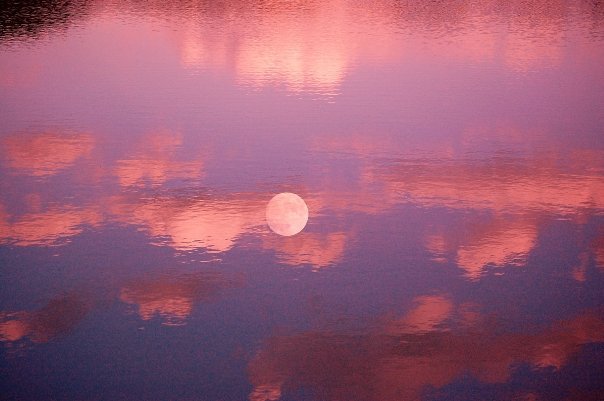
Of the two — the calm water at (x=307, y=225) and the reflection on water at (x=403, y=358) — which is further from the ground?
the calm water at (x=307, y=225)

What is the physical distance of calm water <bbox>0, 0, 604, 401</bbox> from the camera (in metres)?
6.68

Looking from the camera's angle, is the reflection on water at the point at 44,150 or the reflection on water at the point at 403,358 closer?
the reflection on water at the point at 403,358

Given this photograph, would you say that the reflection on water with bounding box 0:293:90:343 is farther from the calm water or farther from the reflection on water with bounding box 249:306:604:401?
the reflection on water with bounding box 249:306:604:401

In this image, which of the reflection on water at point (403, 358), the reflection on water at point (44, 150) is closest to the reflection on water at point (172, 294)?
the reflection on water at point (403, 358)

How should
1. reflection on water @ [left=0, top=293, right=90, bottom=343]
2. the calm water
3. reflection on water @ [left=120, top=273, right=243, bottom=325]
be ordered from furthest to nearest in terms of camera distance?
reflection on water @ [left=120, top=273, right=243, bottom=325]
reflection on water @ [left=0, top=293, right=90, bottom=343]
the calm water

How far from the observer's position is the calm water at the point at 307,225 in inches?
263

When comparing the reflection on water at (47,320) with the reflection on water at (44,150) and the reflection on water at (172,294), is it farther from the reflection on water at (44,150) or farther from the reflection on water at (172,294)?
the reflection on water at (44,150)

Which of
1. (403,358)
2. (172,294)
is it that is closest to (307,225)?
(172,294)

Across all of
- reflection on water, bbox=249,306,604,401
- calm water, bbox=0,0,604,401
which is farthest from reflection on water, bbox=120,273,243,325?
reflection on water, bbox=249,306,604,401

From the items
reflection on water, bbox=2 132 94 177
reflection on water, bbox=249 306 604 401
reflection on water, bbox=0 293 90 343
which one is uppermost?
reflection on water, bbox=2 132 94 177

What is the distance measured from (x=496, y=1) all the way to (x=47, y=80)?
14.9m

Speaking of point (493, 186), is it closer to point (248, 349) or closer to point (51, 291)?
point (248, 349)

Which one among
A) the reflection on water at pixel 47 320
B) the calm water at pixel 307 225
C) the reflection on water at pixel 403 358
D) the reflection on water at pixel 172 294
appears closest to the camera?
the reflection on water at pixel 403 358

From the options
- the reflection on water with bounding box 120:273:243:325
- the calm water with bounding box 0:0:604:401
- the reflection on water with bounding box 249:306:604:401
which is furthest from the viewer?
the reflection on water with bounding box 120:273:243:325
